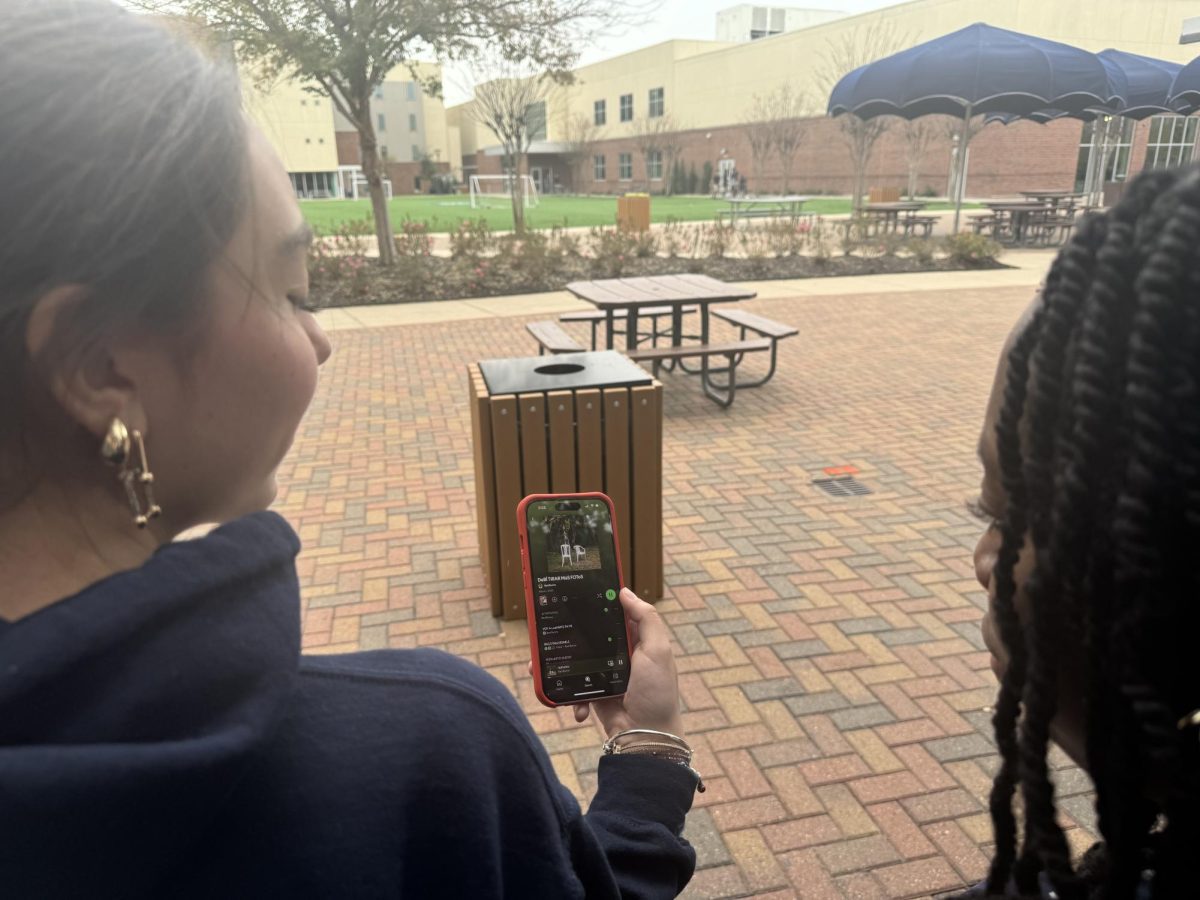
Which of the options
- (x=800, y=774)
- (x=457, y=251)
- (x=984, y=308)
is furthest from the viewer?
(x=457, y=251)

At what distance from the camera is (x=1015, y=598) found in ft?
2.77

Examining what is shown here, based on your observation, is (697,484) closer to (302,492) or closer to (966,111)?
(302,492)

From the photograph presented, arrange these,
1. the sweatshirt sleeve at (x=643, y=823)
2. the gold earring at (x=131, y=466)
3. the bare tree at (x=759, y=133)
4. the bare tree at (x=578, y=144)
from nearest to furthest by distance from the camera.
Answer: the gold earring at (x=131, y=466), the sweatshirt sleeve at (x=643, y=823), the bare tree at (x=759, y=133), the bare tree at (x=578, y=144)

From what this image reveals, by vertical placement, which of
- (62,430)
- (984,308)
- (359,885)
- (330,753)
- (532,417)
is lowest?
(984,308)

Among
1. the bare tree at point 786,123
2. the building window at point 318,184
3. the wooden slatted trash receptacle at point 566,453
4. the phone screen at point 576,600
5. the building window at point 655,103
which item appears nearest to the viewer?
the phone screen at point 576,600

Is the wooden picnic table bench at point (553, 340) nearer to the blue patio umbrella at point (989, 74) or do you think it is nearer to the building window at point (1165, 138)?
the blue patio umbrella at point (989, 74)

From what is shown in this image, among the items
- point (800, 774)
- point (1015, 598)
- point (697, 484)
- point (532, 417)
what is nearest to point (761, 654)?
point (800, 774)

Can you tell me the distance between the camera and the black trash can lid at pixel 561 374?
3871 millimetres

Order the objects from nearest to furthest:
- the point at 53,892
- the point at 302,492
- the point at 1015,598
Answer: the point at 53,892, the point at 1015,598, the point at 302,492

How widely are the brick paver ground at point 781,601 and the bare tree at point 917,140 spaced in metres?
38.5

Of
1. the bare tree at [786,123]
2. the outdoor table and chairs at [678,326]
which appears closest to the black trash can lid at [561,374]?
the outdoor table and chairs at [678,326]

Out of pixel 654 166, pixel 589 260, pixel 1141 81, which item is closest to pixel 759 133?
pixel 654 166

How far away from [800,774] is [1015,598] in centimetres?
228

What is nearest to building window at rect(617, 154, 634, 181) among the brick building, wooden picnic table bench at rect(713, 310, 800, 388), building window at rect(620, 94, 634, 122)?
the brick building
